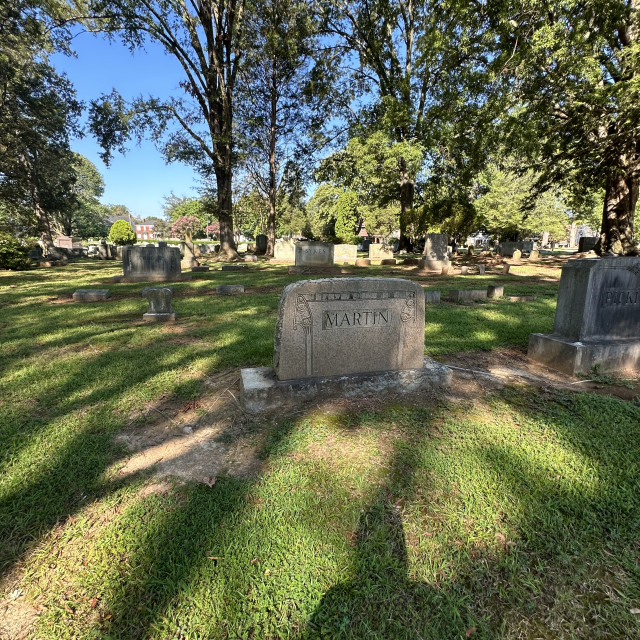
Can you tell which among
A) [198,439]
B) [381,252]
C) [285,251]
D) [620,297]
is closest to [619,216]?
[381,252]

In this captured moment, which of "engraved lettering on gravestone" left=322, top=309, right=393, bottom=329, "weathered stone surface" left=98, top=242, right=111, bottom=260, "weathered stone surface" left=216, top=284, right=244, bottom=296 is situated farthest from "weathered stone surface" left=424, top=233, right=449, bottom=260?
"weathered stone surface" left=98, top=242, right=111, bottom=260

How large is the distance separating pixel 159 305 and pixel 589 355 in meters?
6.44

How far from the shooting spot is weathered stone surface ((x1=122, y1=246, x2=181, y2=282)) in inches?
453

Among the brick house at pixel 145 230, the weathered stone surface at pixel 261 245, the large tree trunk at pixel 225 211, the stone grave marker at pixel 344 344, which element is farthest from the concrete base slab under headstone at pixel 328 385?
the brick house at pixel 145 230

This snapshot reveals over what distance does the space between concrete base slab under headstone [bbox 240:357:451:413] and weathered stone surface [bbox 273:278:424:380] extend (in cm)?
8

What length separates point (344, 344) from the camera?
314 cm

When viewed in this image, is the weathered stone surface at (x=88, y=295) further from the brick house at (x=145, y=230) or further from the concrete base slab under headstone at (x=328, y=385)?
the brick house at (x=145, y=230)

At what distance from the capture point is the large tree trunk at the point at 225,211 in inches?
739

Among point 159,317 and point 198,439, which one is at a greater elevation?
point 159,317

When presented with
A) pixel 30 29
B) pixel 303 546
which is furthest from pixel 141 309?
pixel 30 29

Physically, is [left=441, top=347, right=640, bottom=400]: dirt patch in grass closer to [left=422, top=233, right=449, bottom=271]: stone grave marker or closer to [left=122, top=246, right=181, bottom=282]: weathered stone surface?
[left=122, top=246, right=181, bottom=282]: weathered stone surface

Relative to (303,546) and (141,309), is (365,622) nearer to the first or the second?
(303,546)

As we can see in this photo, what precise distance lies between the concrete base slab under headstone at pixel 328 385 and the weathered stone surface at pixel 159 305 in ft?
11.7

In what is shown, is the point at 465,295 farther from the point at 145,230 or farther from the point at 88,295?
the point at 145,230
